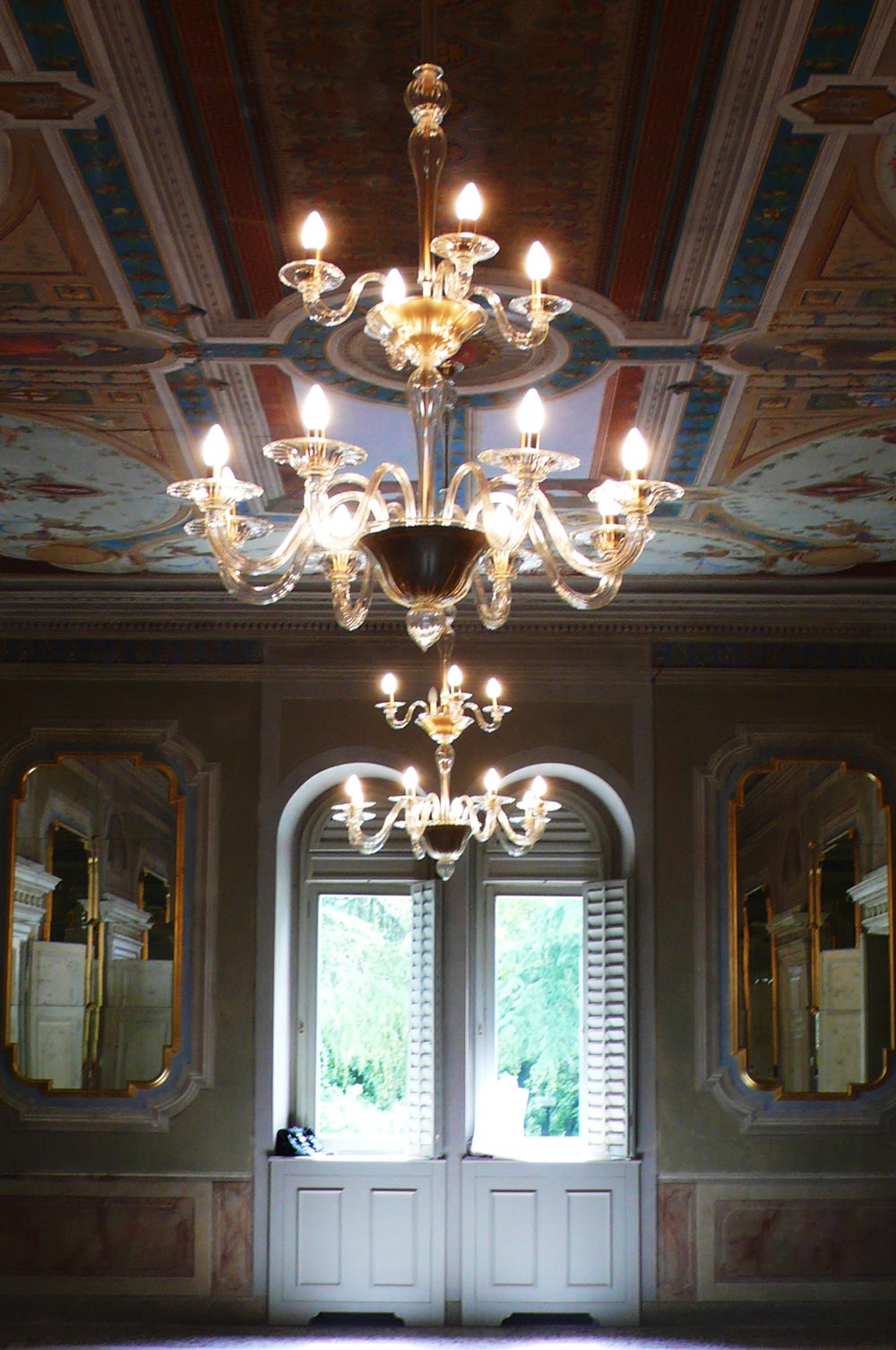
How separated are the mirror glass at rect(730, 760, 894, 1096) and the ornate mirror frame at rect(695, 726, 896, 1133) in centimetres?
3

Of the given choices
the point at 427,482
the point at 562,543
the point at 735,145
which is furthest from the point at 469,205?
the point at 735,145

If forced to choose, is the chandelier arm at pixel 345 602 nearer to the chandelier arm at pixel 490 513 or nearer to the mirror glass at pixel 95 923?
the chandelier arm at pixel 490 513

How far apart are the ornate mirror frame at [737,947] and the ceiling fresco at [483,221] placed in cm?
211

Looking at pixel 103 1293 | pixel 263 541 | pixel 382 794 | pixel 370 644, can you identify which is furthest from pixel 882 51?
pixel 103 1293

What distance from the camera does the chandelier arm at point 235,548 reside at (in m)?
3.23

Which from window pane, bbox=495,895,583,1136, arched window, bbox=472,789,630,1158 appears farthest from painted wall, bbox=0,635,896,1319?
window pane, bbox=495,895,583,1136

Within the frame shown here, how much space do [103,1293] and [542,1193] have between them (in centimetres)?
221

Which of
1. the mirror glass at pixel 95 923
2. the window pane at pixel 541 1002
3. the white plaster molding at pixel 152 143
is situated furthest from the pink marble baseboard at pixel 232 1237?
the white plaster molding at pixel 152 143

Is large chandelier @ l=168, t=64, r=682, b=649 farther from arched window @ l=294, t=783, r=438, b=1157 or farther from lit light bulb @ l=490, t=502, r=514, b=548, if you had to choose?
arched window @ l=294, t=783, r=438, b=1157

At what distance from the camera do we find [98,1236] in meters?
7.77

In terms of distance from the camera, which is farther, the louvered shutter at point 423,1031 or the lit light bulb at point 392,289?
the louvered shutter at point 423,1031

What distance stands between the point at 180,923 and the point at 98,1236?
157 cm

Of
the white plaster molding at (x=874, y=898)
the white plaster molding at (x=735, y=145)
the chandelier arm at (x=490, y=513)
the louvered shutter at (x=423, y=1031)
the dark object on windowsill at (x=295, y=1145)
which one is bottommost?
the dark object on windowsill at (x=295, y=1145)

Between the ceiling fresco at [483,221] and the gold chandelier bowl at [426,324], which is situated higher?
the ceiling fresco at [483,221]
